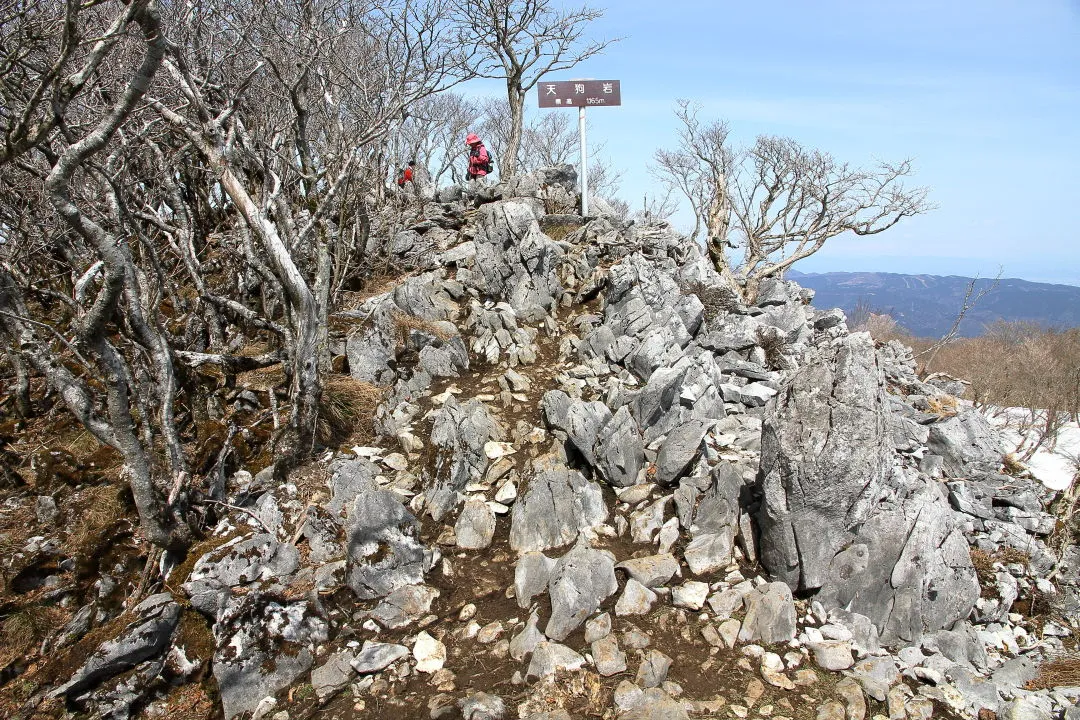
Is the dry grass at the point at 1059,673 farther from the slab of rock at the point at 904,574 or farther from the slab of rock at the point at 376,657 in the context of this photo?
the slab of rock at the point at 376,657

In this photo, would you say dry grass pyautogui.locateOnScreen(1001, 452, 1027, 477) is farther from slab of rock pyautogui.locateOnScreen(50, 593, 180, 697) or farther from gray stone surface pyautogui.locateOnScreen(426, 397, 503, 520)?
slab of rock pyautogui.locateOnScreen(50, 593, 180, 697)

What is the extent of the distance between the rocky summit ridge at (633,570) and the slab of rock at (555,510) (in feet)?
0.11

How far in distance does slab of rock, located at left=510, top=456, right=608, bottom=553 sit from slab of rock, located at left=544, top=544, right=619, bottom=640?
683 mm

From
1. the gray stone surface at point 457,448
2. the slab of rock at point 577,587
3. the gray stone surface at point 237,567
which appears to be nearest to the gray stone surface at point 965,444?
the slab of rock at point 577,587

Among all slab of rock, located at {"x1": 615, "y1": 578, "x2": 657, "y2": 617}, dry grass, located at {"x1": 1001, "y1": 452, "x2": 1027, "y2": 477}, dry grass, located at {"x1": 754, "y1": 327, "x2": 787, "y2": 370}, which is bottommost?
slab of rock, located at {"x1": 615, "y1": 578, "x2": 657, "y2": 617}

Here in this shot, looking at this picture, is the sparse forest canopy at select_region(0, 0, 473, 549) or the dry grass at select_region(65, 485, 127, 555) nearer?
the sparse forest canopy at select_region(0, 0, 473, 549)

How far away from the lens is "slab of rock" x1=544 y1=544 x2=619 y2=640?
6391mm

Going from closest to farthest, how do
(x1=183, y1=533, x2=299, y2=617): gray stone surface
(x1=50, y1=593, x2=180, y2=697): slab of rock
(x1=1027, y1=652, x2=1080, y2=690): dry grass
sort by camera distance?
1. (x1=50, y1=593, x2=180, y2=697): slab of rock
2. (x1=1027, y1=652, x2=1080, y2=690): dry grass
3. (x1=183, y1=533, x2=299, y2=617): gray stone surface

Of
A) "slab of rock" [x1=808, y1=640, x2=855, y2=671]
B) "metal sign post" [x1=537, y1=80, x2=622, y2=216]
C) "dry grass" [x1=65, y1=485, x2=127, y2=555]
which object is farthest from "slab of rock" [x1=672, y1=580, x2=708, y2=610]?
"metal sign post" [x1=537, y1=80, x2=622, y2=216]

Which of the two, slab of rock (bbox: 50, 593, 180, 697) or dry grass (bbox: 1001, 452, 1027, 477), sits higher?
dry grass (bbox: 1001, 452, 1027, 477)

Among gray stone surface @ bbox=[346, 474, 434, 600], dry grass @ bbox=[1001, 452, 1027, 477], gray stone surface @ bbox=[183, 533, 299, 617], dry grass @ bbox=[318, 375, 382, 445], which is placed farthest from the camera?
dry grass @ bbox=[318, 375, 382, 445]

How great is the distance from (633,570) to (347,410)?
21.7ft

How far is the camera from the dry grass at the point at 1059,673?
6.04 meters

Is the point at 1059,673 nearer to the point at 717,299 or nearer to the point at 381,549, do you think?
the point at 381,549
